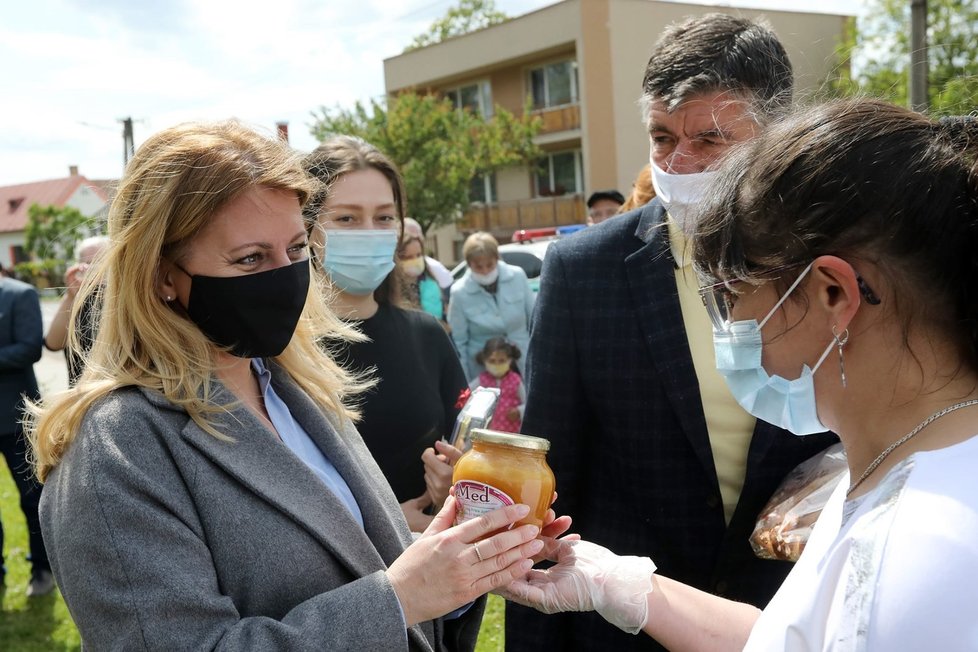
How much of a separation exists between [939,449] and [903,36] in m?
20.8

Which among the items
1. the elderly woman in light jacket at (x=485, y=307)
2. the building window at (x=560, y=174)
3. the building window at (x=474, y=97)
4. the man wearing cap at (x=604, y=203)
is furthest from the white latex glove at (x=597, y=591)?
the building window at (x=474, y=97)

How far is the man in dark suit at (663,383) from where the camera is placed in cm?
200

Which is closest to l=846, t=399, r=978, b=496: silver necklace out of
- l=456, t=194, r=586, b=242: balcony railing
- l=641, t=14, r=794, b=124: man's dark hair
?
l=641, t=14, r=794, b=124: man's dark hair

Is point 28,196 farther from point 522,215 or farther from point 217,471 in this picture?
point 217,471

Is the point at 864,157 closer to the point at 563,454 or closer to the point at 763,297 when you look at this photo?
the point at 763,297

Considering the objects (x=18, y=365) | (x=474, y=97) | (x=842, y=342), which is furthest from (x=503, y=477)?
(x=474, y=97)

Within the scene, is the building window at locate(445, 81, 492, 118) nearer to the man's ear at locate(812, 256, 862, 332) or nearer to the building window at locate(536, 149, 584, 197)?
the building window at locate(536, 149, 584, 197)

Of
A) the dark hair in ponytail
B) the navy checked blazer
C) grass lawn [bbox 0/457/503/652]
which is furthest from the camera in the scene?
grass lawn [bbox 0/457/503/652]

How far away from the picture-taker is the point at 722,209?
135 cm

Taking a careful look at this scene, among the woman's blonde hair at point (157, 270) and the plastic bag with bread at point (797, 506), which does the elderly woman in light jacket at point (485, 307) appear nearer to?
the plastic bag with bread at point (797, 506)

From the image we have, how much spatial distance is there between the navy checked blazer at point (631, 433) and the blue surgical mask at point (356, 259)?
0.82m

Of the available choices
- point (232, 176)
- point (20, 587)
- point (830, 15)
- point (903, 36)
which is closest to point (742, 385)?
point (232, 176)

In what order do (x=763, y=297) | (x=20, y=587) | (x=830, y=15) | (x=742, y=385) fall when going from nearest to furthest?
(x=763, y=297)
(x=742, y=385)
(x=20, y=587)
(x=830, y=15)

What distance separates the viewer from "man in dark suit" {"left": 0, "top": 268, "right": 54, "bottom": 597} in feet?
15.8
